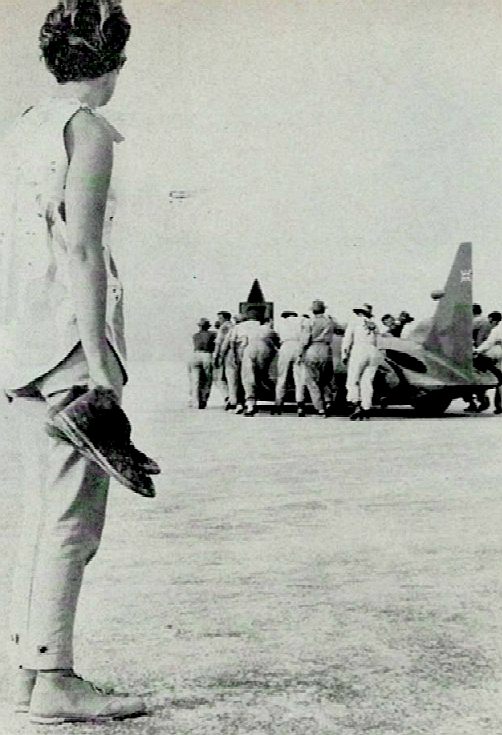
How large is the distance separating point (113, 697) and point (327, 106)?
2.87 meters

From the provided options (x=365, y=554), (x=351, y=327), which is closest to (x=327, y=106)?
(x=365, y=554)

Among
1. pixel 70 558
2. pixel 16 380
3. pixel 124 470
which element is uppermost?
pixel 16 380

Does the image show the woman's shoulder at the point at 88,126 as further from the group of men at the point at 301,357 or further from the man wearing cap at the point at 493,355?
the man wearing cap at the point at 493,355

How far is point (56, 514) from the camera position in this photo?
2.25m

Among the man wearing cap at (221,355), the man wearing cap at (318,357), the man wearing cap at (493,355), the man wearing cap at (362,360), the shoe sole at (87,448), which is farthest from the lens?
the man wearing cap at (221,355)

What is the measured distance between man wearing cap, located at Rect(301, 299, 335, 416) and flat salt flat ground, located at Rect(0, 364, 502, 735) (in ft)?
14.8

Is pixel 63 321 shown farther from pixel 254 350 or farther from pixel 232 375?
pixel 232 375

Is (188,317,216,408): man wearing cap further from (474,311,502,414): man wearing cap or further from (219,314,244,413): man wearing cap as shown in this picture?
(474,311,502,414): man wearing cap

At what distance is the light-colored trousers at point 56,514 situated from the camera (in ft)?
7.39

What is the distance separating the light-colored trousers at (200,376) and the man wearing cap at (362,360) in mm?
1462

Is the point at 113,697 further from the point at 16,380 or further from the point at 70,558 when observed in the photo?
the point at 16,380

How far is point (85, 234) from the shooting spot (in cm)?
222

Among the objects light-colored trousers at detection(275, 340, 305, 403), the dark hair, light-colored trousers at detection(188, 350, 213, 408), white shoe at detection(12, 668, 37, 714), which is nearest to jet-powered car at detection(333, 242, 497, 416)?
light-colored trousers at detection(275, 340, 305, 403)

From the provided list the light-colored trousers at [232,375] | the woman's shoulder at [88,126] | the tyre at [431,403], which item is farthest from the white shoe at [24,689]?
the light-colored trousers at [232,375]
